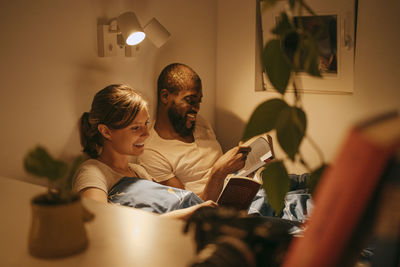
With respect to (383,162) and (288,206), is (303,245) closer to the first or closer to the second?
(383,162)

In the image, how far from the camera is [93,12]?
205 cm

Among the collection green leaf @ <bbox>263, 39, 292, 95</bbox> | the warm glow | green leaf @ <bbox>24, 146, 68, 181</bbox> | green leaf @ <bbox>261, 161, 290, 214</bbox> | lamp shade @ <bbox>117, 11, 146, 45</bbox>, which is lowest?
green leaf @ <bbox>261, 161, 290, 214</bbox>

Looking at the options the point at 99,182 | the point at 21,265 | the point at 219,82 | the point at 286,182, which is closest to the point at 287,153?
the point at 286,182

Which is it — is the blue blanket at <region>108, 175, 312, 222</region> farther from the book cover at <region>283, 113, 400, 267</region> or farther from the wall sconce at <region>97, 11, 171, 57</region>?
the book cover at <region>283, 113, 400, 267</region>

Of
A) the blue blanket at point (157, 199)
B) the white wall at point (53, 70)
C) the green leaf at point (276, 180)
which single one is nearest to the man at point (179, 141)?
the white wall at point (53, 70)

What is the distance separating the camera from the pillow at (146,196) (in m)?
1.73

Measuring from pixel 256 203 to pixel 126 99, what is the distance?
727 mm

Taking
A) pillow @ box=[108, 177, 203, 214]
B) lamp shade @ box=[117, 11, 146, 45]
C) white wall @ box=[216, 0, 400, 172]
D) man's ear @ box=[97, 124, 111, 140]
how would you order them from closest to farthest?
1. pillow @ box=[108, 177, 203, 214]
2. man's ear @ box=[97, 124, 111, 140]
3. lamp shade @ box=[117, 11, 146, 45]
4. white wall @ box=[216, 0, 400, 172]

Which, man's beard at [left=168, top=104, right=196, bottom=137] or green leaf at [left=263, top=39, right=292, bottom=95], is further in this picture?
man's beard at [left=168, top=104, right=196, bottom=137]

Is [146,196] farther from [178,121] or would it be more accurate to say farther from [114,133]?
[178,121]

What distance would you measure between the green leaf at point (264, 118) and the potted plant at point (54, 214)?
256mm

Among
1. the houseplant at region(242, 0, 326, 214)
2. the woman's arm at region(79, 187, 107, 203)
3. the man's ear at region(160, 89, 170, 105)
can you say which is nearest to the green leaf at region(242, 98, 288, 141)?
the houseplant at region(242, 0, 326, 214)

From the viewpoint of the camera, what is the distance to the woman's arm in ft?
5.26

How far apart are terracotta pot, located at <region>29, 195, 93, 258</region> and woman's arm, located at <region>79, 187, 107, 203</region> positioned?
3.03ft
